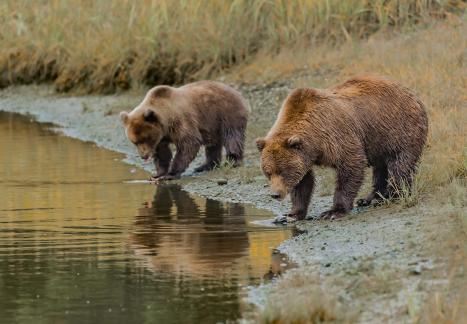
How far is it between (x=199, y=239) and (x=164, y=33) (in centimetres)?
1182

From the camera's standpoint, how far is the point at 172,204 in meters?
12.1

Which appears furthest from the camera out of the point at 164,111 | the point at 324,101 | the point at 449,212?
the point at 164,111

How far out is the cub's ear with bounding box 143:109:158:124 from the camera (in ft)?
44.9

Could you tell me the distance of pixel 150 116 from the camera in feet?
45.1

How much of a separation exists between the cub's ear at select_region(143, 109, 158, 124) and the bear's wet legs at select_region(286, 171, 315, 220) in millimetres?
3522

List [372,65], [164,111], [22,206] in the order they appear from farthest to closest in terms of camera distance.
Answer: [372,65] < [164,111] < [22,206]

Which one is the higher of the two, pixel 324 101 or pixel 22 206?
pixel 324 101

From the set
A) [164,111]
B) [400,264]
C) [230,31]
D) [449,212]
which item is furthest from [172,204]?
[230,31]

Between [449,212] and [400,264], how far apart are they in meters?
1.30

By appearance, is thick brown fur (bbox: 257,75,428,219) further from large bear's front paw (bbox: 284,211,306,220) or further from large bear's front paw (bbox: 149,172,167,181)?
large bear's front paw (bbox: 149,172,167,181)

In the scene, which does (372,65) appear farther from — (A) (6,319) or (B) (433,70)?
(A) (6,319)

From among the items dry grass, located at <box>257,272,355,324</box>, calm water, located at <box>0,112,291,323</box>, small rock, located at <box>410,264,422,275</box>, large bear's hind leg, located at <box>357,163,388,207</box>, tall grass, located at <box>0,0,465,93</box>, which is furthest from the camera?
tall grass, located at <box>0,0,465,93</box>

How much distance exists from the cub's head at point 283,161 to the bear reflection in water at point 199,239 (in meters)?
0.41

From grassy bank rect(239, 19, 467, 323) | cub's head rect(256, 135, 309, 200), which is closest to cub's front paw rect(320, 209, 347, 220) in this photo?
grassy bank rect(239, 19, 467, 323)
